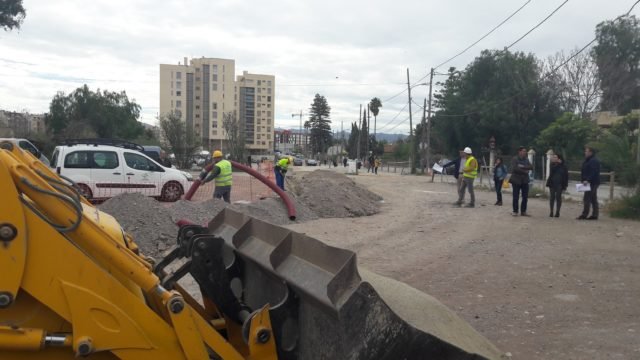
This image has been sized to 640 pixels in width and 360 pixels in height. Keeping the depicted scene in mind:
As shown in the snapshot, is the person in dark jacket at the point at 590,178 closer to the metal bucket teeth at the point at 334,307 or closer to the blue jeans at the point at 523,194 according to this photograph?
the blue jeans at the point at 523,194

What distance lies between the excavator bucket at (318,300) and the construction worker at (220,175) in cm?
817

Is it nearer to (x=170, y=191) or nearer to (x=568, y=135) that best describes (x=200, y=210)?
(x=170, y=191)

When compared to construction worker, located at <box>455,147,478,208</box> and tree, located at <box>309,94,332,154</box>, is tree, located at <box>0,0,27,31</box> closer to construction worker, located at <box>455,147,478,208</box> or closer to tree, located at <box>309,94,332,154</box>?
construction worker, located at <box>455,147,478,208</box>

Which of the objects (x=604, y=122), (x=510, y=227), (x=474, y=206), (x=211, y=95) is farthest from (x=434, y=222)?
(x=211, y=95)

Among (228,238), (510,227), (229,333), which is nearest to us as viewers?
(229,333)

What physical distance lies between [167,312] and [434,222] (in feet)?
36.8

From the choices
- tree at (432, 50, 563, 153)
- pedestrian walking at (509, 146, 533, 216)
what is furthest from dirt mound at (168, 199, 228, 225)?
tree at (432, 50, 563, 153)

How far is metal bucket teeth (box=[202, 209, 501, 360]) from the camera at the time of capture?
2.43m

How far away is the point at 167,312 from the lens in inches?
104

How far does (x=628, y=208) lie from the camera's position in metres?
13.9

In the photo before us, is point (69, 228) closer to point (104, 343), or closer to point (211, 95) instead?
point (104, 343)

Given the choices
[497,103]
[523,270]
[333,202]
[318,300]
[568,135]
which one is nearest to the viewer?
[318,300]

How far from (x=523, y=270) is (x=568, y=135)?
36261 millimetres

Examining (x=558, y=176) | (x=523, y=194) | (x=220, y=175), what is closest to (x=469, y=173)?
(x=523, y=194)
